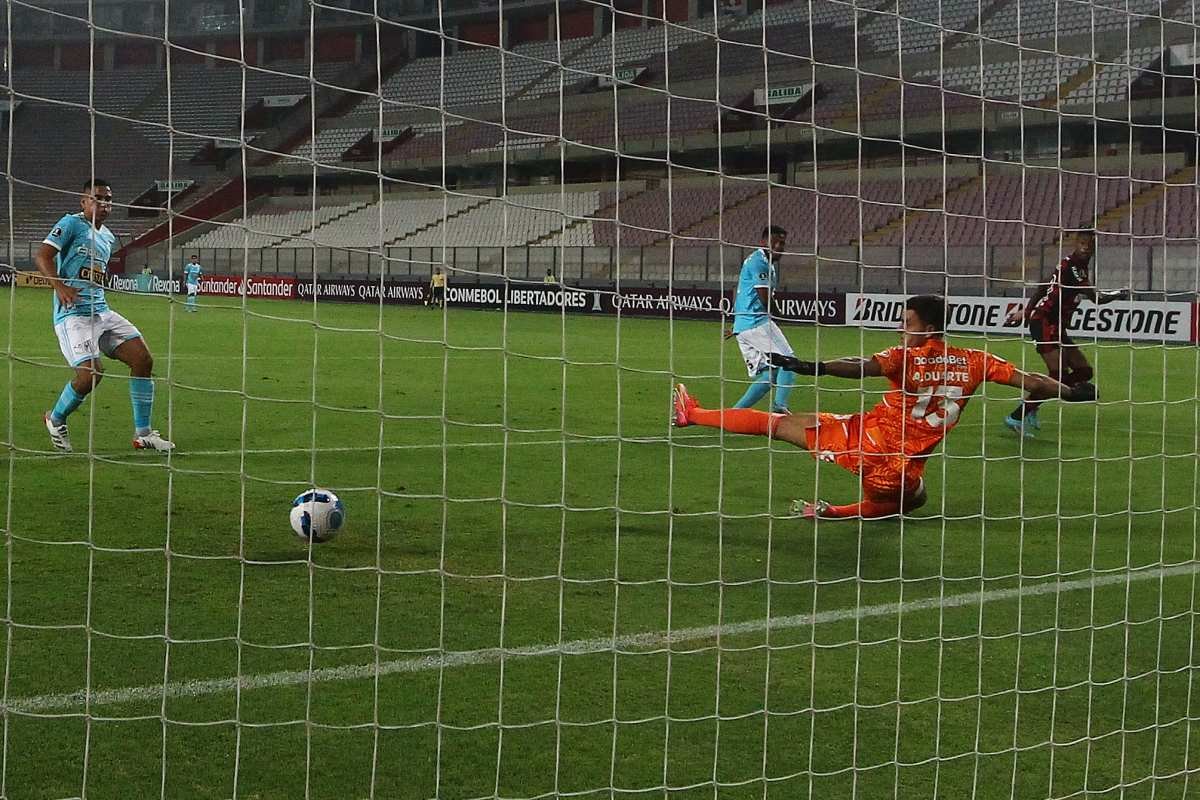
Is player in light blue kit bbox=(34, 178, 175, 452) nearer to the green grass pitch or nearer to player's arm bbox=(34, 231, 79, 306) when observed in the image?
player's arm bbox=(34, 231, 79, 306)

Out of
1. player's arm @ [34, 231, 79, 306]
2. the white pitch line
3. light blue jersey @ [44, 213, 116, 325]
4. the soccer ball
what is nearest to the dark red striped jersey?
the white pitch line

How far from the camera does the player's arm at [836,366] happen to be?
5949 millimetres

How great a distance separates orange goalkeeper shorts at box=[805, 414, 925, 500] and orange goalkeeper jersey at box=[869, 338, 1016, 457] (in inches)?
2.9

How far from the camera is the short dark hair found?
6.34 m

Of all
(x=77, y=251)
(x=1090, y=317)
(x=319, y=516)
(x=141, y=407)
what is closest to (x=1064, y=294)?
(x=319, y=516)

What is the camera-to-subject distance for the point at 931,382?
6.50m

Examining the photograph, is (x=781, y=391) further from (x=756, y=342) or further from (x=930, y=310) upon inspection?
(x=930, y=310)

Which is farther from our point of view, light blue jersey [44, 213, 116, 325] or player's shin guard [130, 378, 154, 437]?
player's shin guard [130, 378, 154, 437]

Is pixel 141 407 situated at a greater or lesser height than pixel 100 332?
lesser

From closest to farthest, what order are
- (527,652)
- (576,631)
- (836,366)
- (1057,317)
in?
(527,652), (576,631), (836,366), (1057,317)

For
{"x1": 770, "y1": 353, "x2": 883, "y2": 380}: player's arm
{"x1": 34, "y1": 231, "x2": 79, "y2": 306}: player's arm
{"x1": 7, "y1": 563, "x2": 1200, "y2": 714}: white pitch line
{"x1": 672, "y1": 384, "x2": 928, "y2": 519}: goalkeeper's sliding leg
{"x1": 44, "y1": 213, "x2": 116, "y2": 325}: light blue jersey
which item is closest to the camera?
{"x1": 7, "y1": 563, "x2": 1200, "y2": 714}: white pitch line

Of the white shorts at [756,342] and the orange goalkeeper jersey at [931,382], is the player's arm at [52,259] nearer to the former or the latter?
the orange goalkeeper jersey at [931,382]

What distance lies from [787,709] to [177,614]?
2333mm

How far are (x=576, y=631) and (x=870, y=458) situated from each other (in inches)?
90.7
